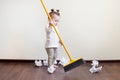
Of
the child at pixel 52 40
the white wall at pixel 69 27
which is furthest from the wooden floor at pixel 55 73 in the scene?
the white wall at pixel 69 27

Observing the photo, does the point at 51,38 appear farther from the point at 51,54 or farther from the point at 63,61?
the point at 63,61

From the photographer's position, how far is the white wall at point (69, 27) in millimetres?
3153

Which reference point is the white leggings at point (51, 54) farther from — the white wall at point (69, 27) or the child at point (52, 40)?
the white wall at point (69, 27)

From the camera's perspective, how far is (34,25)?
10.6 ft

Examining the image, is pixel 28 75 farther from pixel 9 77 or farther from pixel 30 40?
pixel 30 40

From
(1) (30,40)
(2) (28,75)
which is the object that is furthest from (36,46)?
(2) (28,75)

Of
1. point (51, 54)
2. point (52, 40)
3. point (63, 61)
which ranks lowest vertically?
point (63, 61)

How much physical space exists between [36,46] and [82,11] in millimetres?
750

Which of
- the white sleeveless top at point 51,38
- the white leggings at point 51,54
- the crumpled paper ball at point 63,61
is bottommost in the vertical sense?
the crumpled paper ball at point 63,61

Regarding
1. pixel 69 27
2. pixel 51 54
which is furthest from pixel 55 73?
pixel 69 27

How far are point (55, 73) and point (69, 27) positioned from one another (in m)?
0.70

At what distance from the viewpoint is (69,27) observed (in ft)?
10.5

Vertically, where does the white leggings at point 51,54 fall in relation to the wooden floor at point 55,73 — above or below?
above

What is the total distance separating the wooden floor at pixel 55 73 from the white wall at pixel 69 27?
0.23 meters
